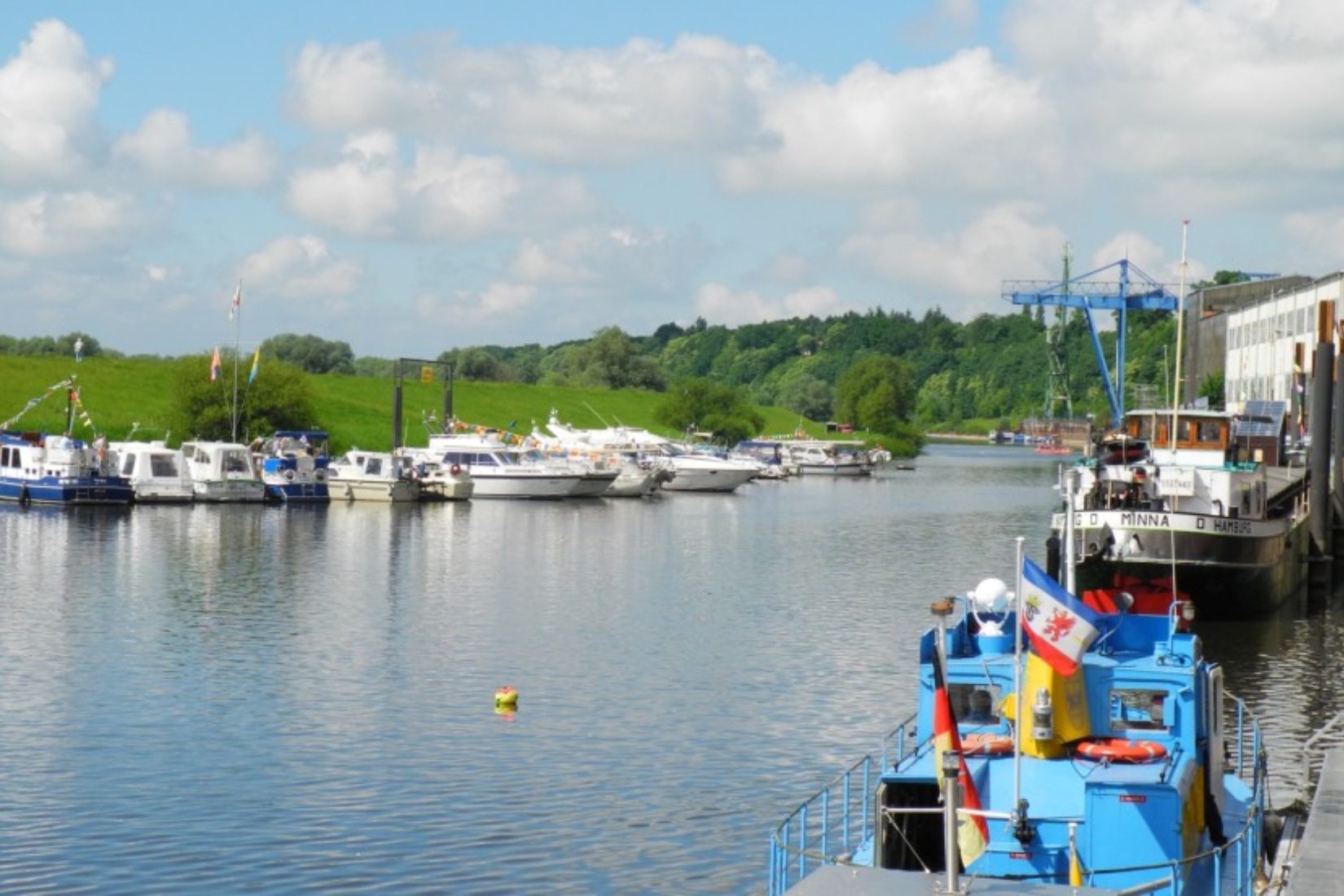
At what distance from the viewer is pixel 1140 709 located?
21016 millimetres

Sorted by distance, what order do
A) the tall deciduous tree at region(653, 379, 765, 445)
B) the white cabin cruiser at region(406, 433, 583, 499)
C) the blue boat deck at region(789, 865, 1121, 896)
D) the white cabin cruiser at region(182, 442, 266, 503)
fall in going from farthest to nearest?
the tall deciduous tree at region(653, 379, 765, 445), the white cabin cruiser at region(406, 433, 583, 499), the white cabin cruiser at region(182, 442, 266, 503), the blue boat deck at region(789, 865, 1121, 896)

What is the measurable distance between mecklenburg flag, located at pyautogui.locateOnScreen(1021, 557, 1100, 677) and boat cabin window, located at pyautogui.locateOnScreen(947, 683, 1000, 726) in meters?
2.12

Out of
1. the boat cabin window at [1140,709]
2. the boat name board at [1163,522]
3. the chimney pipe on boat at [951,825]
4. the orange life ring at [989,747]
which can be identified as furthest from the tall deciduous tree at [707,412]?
the chimney pipe on boat at [951,825]

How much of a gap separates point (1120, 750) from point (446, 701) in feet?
57.6

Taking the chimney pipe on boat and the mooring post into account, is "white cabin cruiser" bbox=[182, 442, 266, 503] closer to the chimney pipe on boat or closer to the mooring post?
the mooring post

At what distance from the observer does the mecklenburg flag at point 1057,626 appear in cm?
1778

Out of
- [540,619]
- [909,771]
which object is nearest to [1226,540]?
[540,619]

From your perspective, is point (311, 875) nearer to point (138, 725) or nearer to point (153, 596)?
point (138, 725)

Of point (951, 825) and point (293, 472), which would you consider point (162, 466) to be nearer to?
point (293, 472)

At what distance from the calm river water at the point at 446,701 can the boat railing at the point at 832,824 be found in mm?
723

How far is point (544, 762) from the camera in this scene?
28016mm

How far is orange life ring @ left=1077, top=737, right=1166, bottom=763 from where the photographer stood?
18359mm

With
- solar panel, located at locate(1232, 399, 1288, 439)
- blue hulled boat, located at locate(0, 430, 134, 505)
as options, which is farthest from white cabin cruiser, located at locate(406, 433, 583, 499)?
solar panel, located at locate(1232, 399, 1288, 439)

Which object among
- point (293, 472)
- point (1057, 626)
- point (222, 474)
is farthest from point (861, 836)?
point (293, 472)
